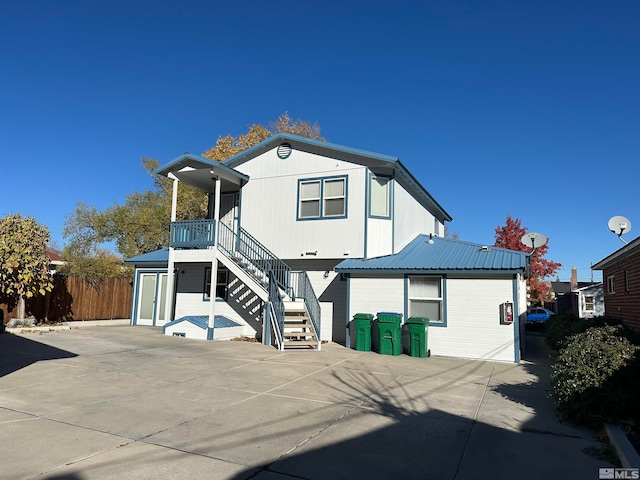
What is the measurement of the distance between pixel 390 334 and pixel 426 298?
1.60m

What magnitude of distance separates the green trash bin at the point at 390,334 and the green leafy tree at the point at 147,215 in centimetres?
2163

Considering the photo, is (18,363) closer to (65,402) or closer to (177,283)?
(65,402)

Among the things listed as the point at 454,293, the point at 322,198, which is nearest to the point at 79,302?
the point at 322,198

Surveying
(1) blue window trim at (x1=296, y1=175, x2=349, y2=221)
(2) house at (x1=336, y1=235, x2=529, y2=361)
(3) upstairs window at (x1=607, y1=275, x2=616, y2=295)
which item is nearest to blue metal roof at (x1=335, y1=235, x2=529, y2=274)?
(2) house at (x1=336, y1=235, x2=529, y2=361)

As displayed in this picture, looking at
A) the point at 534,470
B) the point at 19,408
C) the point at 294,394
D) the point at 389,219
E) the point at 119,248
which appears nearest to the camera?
the point at 534,470

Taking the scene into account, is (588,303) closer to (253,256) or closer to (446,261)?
(446,261)

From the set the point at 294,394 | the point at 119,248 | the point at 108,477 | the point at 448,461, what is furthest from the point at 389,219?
the point at 119,248

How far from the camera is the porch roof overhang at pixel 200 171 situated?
14172 mm

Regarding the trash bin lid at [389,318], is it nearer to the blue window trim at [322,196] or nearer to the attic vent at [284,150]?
the blue window trim at [322,196]

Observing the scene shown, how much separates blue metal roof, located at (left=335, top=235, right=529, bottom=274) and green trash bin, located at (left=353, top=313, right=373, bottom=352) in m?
1.43

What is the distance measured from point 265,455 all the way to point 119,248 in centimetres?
3103

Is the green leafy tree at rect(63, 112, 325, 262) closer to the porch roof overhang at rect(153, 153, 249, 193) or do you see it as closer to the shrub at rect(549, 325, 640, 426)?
the porch roof overhang at rect(153, 153, 249, 193)

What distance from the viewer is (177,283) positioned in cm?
1747

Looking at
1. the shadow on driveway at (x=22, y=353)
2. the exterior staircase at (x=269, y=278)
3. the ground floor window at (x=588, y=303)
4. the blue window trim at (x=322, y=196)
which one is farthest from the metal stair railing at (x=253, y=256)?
the ground floor window at (x=588, y=303)
